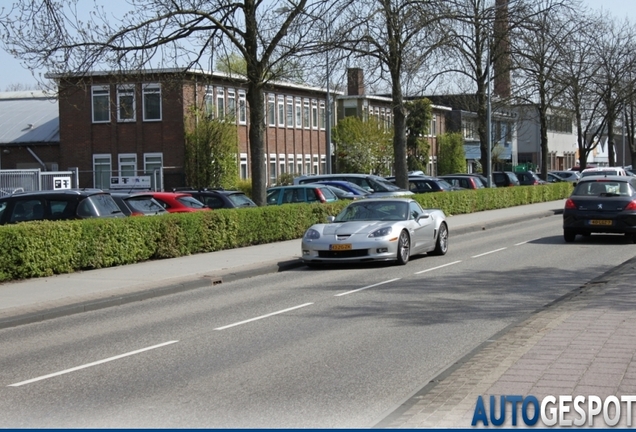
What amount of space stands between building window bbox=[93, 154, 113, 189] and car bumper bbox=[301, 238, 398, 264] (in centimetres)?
3398

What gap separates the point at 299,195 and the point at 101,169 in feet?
78.7

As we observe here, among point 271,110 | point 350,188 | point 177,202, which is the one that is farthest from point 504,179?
point 177,202

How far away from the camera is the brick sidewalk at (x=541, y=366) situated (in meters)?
6.93

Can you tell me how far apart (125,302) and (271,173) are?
43.4 meters

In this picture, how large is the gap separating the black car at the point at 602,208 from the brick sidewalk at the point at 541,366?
11901 mm

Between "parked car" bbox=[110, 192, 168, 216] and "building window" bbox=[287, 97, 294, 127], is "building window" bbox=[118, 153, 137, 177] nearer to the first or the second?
"building window" bbox=[287, 97, 294, 127]

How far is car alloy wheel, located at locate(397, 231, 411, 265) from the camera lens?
62.7 ft

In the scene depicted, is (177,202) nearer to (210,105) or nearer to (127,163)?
(210,105)

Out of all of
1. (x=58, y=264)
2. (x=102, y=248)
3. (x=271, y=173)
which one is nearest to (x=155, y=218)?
(x=102, y=248)

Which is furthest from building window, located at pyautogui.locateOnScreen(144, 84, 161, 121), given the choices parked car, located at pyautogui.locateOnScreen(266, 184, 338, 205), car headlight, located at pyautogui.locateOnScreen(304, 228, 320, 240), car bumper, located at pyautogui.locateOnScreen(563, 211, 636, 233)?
car headlight, located at pyautogui.locateOnScreen(304, 228, 320, 240)

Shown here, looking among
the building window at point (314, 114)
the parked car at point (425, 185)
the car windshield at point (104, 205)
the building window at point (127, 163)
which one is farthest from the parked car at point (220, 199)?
the building window at point (314, 114)

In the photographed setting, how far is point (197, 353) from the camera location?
1004 centimetres

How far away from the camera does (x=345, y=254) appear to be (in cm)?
1883

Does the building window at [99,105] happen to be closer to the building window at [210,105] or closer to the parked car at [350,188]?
the building window at [210,105]
